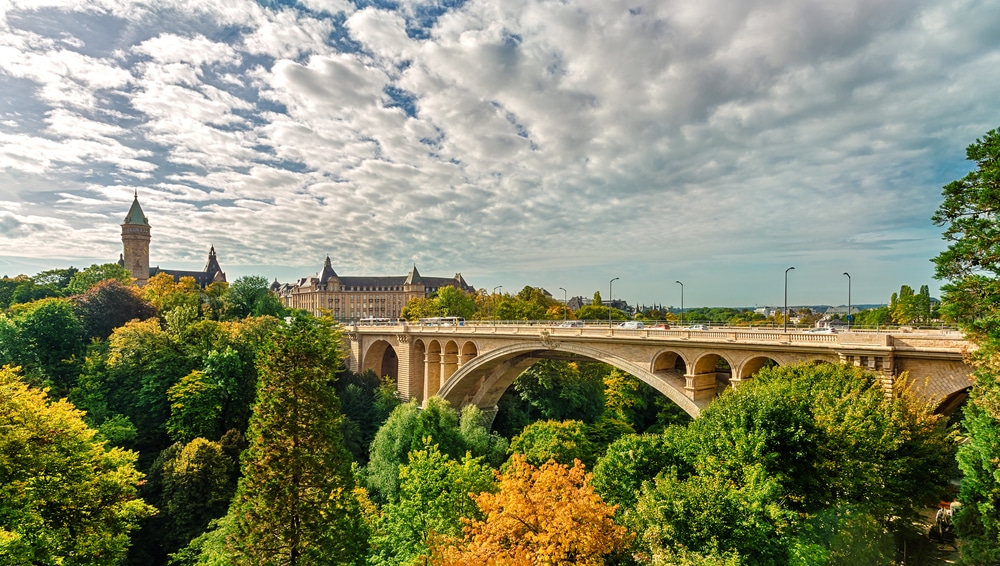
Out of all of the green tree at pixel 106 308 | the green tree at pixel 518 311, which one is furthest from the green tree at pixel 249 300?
the green tree at pixel 518 311

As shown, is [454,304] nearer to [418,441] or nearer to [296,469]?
Result: [418,441]

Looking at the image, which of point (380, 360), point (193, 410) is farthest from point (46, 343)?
point (380, 360)

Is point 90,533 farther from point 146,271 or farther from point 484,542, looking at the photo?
point 146,271

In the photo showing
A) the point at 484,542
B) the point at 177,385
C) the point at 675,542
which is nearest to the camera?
the point at 675,542

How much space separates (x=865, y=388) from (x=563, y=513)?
40.0ft

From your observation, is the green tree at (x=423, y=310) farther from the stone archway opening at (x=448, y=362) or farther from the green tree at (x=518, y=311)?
the stone archway opening at (x=448, y=362)

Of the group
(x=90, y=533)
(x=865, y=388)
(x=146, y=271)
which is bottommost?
(x=90, y=533)

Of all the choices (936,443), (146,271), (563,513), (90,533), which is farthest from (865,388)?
(146,271)

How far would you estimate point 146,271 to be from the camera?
87.6 m

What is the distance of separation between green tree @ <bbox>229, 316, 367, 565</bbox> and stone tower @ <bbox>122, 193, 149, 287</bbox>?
90.0 metres

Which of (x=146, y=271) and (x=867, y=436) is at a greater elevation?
(x=146, y=271)

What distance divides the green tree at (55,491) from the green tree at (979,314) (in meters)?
24.1

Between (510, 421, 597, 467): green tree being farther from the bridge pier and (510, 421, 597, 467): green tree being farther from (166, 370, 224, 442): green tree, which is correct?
(166, 370, 224, 442): green tree

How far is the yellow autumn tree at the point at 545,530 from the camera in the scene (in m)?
12.4
